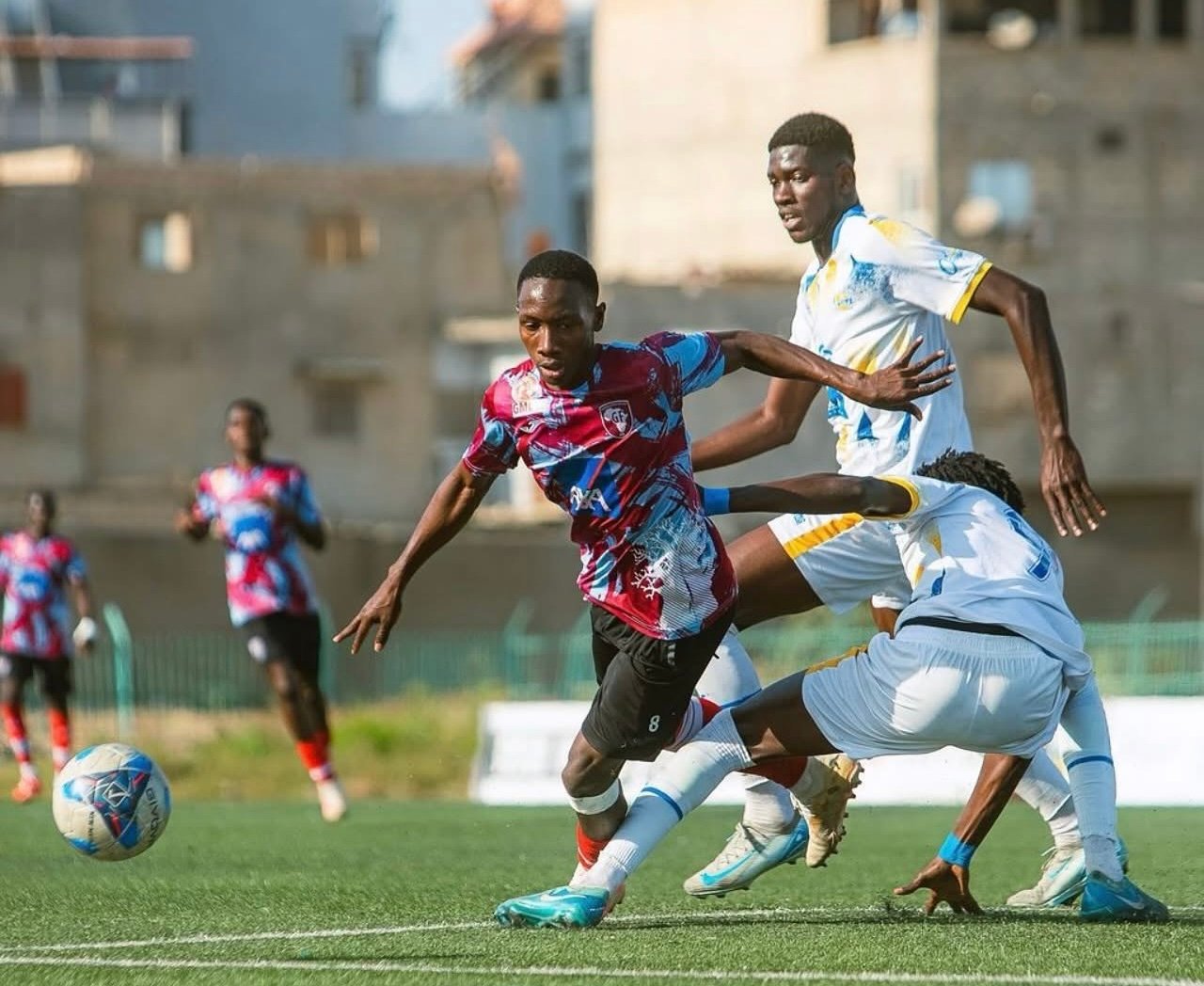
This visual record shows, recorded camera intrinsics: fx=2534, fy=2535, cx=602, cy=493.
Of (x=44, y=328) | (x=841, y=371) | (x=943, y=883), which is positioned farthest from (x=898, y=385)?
(x=44, y=328)

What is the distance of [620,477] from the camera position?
24.1 ft

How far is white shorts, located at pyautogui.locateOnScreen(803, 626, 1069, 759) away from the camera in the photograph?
7.30m

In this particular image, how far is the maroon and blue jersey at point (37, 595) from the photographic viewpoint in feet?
63.6

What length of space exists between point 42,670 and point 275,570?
5.67 m

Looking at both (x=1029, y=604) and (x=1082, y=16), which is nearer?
(x=1029, y=604)

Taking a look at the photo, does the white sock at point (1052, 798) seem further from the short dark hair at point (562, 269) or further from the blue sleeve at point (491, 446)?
the short dark hair at point (562, 269)

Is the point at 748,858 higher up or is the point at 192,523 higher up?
the point at 192,523

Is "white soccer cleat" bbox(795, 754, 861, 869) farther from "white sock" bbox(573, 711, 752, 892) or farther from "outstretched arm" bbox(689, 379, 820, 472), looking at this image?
"outstretched arm" bbox(689, 379, 820, 472)

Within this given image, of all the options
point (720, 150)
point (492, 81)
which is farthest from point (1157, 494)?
point (492, 81)

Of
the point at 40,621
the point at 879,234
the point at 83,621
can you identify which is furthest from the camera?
the point at 40,621

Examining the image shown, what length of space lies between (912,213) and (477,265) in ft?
30.0

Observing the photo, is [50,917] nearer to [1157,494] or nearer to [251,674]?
[251,674]

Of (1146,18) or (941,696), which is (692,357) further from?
(1146,18)

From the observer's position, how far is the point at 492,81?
7850 centimetres
